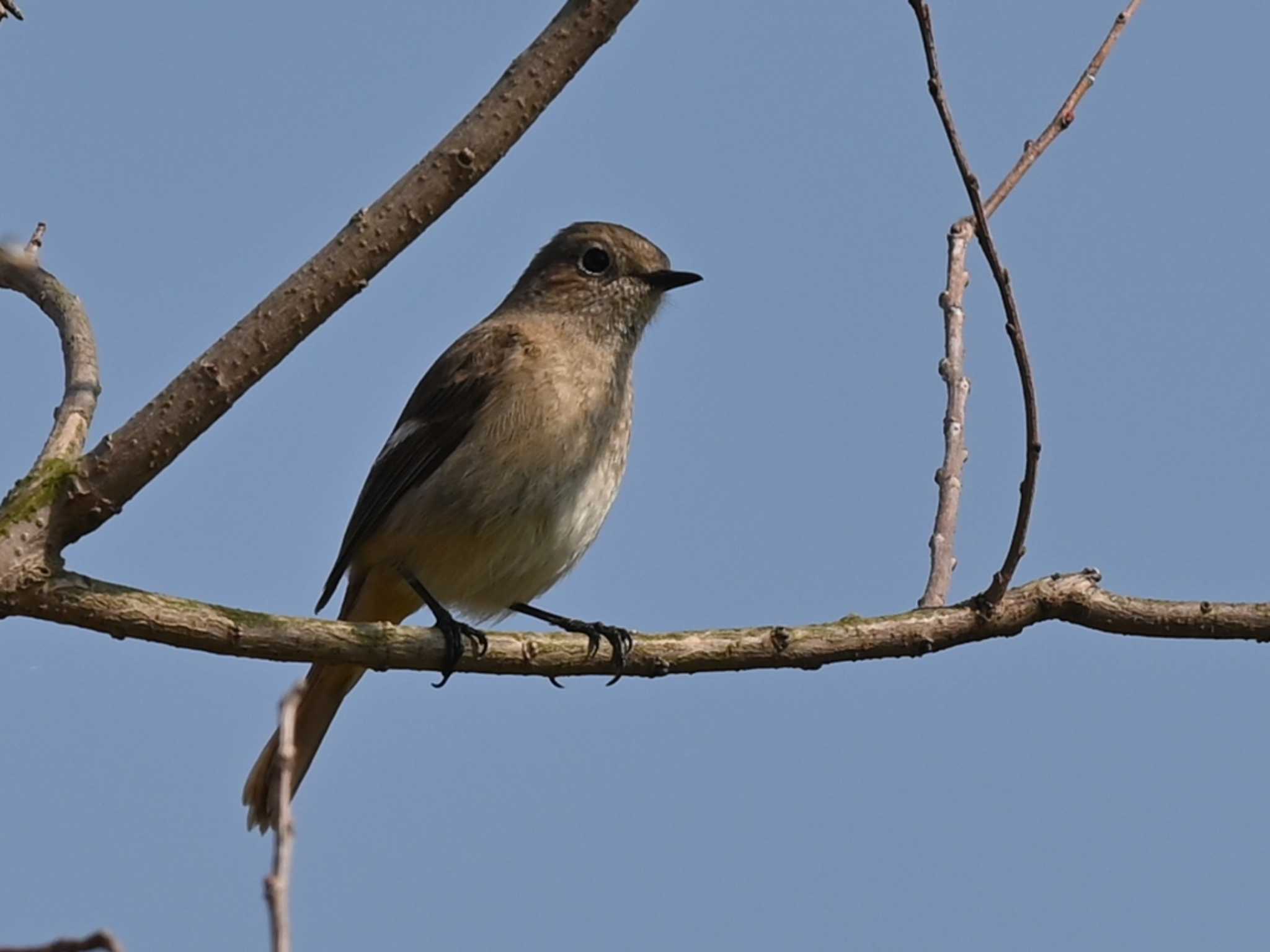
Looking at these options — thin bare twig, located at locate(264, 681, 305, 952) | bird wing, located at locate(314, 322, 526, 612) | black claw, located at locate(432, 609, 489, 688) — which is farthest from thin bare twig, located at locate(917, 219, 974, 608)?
thin bare twig, located at locate(264, 681, 305, 952)

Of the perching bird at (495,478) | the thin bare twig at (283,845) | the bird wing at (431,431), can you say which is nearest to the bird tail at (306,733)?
the perching bird at (495,478)

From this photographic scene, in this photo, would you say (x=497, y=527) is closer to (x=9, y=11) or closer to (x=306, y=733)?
(x=306, y=733)

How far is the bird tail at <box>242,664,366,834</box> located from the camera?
6.77 metres

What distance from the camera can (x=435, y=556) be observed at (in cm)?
652

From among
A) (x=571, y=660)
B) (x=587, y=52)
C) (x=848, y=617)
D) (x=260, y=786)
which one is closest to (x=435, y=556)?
(x=260, y=786)

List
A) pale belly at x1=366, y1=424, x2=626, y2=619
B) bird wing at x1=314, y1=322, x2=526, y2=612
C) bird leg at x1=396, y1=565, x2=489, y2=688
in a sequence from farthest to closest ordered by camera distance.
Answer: bird wing at x1=314, y1=322, x2=526, y2=612 < pale belly at x1=366, y1=424, x2=626, y2=619 < bird leg at x1=396, y1=565, x2=489, y2=688

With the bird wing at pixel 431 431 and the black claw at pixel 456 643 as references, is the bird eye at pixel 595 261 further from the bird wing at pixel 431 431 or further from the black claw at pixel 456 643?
the black claw at pixel 456 643

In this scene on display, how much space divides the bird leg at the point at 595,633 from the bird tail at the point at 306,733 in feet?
2.32

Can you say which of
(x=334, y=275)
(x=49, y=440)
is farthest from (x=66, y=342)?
(x=334, y=275)

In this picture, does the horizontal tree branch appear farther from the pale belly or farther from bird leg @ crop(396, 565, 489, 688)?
the pale belly

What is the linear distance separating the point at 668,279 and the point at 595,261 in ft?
1.33

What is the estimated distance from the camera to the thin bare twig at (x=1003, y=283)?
3875 mm

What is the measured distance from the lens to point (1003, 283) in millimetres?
3973

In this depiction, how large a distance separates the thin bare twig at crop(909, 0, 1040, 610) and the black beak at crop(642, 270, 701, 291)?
298cm
